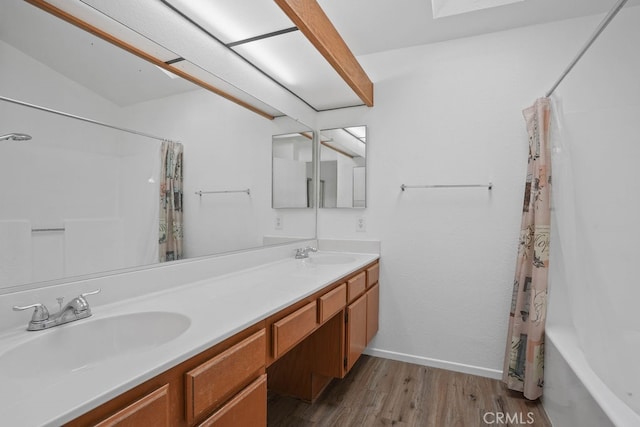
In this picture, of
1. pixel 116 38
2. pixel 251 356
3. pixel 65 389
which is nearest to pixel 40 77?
pixel 116 38

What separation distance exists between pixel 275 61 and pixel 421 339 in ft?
7.12

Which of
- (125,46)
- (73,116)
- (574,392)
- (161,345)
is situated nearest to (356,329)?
(574,392)

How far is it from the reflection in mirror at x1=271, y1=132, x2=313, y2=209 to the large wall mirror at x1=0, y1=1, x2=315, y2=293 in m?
0.59

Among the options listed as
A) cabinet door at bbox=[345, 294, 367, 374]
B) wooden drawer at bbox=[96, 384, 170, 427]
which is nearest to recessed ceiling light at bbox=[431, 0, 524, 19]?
cabinet door at bbox=[345, 294, 367, 374]

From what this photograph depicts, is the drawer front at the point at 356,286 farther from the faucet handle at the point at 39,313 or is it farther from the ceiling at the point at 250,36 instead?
the faucet handle at the point at 39,313

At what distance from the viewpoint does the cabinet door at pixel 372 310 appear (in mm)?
2254

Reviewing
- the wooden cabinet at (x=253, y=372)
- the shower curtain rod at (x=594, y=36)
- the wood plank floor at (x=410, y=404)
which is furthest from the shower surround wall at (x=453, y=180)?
the wooden cabinet at (x=253, y=372)

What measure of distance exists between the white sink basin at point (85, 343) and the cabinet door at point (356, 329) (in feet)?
3.61

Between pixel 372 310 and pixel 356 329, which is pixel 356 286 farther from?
pixel 372 310

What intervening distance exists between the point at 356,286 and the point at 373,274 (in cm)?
39

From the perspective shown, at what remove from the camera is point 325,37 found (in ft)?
5.35

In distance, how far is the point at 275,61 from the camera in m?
1.90

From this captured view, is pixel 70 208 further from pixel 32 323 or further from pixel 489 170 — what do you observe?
pixel 489 170

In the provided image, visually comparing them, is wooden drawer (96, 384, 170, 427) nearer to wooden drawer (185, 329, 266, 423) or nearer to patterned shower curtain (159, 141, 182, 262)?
wooden drawer (185, 329, 266, 423)
